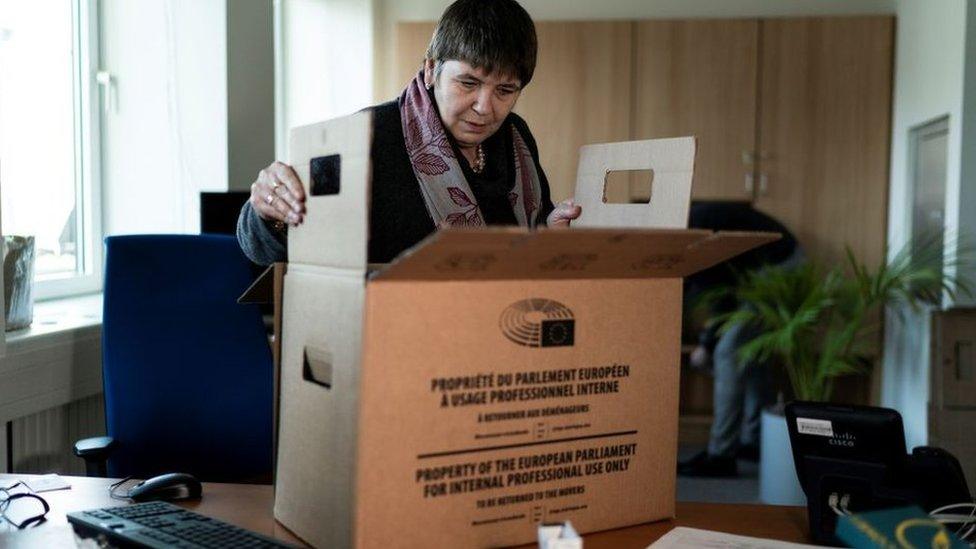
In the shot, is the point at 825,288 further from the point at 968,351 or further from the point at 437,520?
the point at 437,520

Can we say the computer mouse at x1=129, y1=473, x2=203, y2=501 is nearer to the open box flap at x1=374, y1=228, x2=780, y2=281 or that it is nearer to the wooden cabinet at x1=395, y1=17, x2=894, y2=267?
the open box flap at x1=374, y1=228, x2=780, y2=281

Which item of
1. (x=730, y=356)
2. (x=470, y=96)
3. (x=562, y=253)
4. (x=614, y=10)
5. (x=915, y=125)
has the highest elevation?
(x=614, y=10)

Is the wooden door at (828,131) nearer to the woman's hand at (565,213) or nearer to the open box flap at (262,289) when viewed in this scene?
the woman's hand at (565,213)

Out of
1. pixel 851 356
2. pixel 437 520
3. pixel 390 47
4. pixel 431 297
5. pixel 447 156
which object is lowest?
pixel 851 356

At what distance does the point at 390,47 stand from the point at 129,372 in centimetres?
361

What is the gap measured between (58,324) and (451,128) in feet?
4.63

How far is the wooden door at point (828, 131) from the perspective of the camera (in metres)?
4.92

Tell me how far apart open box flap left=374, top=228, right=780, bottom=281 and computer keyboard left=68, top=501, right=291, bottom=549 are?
35 cm

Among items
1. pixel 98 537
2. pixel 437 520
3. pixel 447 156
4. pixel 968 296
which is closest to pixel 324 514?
pixel 437 520

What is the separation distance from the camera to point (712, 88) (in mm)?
5000

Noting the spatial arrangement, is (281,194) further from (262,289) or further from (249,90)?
(249,90)

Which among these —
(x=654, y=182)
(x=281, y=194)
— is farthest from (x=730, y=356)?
(x=281, y=194)

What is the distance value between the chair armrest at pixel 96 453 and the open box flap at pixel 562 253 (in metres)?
1.27

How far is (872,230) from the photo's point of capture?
4.95 meters
